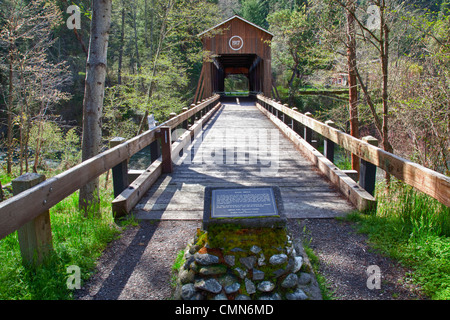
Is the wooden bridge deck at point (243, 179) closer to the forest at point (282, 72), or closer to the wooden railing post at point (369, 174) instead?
the wooden railing post at point (369, 174)

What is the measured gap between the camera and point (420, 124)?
10.9 m

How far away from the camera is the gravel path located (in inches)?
96.5

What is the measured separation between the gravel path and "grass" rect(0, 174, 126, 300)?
0.11m

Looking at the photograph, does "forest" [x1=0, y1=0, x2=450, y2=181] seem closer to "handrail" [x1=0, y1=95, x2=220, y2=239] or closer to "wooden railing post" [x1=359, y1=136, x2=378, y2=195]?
"handrail" [x1=0, y1=95, x2=220, y2=239]

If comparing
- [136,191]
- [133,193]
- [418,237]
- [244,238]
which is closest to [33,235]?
[244,238]

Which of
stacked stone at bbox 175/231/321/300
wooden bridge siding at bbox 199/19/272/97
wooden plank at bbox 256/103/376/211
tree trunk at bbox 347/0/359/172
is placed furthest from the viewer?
wooden bridge siding at bbox 199/19/272/97

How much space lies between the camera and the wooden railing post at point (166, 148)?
18.4 ft

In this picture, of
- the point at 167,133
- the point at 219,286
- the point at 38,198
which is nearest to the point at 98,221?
the point at 38,198

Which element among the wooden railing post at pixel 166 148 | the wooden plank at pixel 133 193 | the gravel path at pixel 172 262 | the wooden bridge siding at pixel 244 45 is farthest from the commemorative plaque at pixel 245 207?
the wooden bridge siding at pixel 244 45

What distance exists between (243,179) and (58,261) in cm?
315

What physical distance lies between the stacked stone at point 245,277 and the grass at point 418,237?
2.79 feet

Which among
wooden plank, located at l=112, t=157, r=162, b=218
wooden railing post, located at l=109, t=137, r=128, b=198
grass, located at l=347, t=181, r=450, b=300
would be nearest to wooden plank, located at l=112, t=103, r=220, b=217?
wooden plank, located at l=112, t=157, r=162, b=218

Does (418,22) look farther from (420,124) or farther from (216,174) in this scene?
(216,174)

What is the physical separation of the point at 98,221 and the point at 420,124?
422 inches
